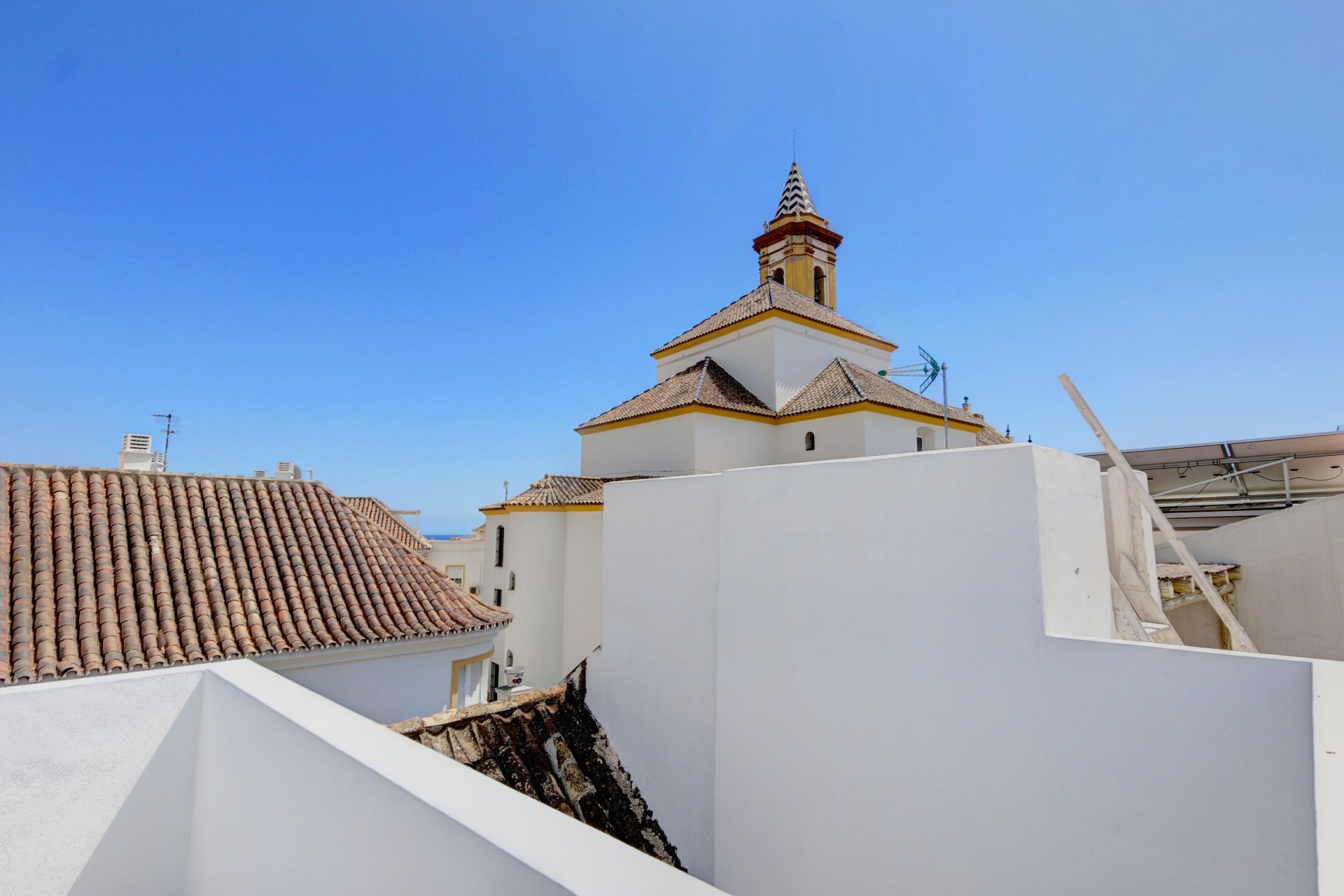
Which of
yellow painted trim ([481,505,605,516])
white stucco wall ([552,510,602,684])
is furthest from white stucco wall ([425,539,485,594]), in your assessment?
white stucco wall ([552,510,602,684])

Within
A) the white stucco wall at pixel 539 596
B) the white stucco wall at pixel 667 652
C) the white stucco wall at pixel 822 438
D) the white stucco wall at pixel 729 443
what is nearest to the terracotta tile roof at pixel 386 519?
the white stucco wall at pixel 539 596

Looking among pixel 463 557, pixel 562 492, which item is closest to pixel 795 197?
pixel 562 492

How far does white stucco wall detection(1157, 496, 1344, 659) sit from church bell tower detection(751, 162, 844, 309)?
9836mm

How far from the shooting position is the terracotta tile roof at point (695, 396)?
10.5m

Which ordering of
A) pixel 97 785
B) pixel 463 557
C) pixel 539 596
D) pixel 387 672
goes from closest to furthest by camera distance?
pixel 97 785 < pixel 387 672 < pixel 539 596 < pixel 463 557

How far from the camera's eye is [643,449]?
11.3 m

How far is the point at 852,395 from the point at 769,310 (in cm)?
234

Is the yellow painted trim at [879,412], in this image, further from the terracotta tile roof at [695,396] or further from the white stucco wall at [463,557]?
the white stucco wall at [463,557]

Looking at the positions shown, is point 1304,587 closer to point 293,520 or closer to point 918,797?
point 918,797

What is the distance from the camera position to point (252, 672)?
2.47 metres

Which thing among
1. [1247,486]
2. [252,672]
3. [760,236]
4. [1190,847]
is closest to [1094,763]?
[1190,847]

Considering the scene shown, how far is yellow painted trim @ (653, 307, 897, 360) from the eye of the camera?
11.2 metres

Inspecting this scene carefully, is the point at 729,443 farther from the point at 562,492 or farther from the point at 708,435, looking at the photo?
the point at 562,492

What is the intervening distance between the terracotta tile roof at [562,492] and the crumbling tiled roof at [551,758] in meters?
4.56
